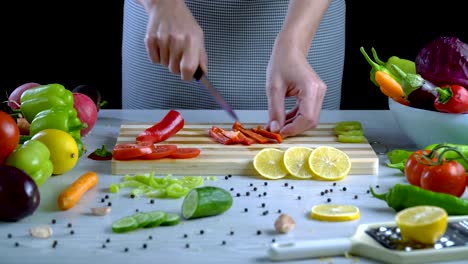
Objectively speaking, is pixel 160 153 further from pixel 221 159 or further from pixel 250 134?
pixel 250 134

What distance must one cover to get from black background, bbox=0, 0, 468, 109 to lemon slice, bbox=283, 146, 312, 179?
1.79 metres

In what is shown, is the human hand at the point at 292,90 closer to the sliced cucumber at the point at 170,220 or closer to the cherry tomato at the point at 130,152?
the cherry tomato at the point at 130,152

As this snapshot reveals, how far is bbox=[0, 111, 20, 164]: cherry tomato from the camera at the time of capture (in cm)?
210

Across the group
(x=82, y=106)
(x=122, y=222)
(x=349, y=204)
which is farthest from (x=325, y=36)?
(x=122, y=222)

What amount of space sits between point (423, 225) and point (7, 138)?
3.00 feet

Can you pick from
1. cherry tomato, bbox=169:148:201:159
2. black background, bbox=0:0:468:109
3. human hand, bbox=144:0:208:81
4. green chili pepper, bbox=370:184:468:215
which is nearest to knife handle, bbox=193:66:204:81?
human hand, bbox=144:0:208:81

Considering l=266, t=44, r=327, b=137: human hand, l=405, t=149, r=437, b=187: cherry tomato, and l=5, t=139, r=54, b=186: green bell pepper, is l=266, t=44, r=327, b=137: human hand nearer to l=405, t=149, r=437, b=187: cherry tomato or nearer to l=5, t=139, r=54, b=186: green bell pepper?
l=405, t=149, r=437, b=187: cherry tomato

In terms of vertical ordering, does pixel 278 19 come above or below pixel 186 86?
above

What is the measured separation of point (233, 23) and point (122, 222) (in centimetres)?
132

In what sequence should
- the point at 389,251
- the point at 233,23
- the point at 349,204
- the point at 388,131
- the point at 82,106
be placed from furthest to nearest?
1. the point at 233,23
2. the point at 388,131
3. the point at 82,106
4. the point at 349,204
5. the point at 389,251

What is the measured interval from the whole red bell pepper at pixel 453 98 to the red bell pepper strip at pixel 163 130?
0.68 meters

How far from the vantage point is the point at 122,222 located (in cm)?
191

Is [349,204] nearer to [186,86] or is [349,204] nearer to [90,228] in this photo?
[90,228]

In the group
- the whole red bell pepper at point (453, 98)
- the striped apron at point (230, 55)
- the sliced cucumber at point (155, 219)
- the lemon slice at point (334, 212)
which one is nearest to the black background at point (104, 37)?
the striped apron at point (230, 55)
